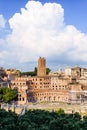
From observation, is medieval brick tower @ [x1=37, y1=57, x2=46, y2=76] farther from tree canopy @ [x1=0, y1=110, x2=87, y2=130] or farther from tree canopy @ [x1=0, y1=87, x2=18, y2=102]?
tree canopy @ [x1=0, y1=110, x2=87, y2=130]

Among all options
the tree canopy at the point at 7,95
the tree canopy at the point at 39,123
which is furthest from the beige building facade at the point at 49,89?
the tree canopy at the point at 39,123

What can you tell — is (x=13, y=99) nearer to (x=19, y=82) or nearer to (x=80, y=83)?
(x=19, y=82)

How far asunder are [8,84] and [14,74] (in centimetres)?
892

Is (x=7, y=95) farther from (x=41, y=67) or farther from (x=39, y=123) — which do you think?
(x=39, y=123)

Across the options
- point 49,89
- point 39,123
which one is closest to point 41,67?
point 49,89

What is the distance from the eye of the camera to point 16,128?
2661cm

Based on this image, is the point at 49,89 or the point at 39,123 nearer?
the point at 39,123

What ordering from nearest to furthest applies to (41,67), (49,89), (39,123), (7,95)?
(39,123) < (7,95) < (49,89) < (41,67)

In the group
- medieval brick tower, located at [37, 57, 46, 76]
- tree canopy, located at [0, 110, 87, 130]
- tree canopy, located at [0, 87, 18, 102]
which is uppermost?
medieval brick tower, located at [37, 57, 46, 76]

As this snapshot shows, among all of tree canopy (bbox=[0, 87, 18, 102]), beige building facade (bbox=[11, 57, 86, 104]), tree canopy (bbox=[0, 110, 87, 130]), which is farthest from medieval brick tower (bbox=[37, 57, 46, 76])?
tree canopy (bbox=[0, 110, 87, 130])

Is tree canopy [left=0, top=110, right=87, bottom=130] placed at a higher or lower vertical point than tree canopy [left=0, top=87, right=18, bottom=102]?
lower

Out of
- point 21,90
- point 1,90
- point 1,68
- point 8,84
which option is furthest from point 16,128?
point 1,68

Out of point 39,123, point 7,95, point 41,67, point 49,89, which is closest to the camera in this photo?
point 39,123

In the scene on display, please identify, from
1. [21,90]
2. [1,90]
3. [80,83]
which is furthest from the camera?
[80,83]
